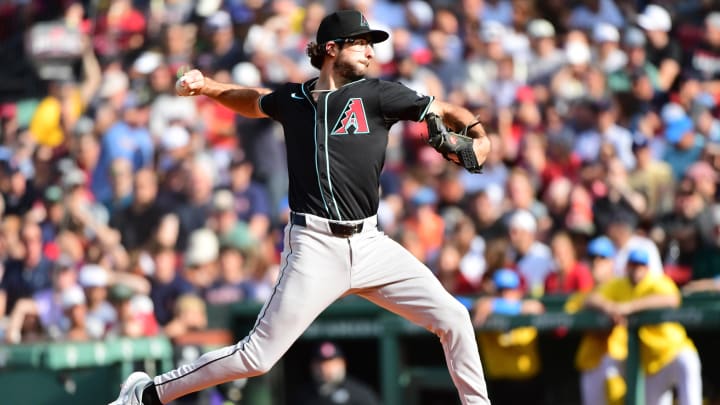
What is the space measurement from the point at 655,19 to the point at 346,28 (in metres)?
7.64

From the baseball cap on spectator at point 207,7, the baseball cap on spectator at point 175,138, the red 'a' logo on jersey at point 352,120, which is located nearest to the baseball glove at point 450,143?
the red 'a' logo on jersey at point 352,120

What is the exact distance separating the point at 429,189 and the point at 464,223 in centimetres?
104

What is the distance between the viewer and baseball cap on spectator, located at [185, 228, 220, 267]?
11.2 metres

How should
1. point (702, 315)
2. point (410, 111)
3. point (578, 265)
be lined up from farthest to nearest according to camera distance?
1. point (578, 265)
2. point (702, 315)
3. point (410, 111)

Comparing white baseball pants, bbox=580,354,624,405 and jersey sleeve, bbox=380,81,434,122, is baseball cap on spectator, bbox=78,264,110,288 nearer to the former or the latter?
white baseball pants, bbox=580,354,624,405

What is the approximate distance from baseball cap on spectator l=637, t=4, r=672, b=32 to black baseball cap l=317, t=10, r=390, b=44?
7377mm

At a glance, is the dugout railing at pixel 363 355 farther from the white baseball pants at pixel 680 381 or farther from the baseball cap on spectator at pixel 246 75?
the baseball cap on spectator at pixel 246 75

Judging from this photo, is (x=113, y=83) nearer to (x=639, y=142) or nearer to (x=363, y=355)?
(x=363, y=355)

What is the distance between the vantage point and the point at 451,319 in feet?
18.7

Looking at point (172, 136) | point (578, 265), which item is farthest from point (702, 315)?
point (172, 136)

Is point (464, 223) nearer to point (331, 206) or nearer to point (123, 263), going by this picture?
point (123, 263)

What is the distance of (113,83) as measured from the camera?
14.2 metres

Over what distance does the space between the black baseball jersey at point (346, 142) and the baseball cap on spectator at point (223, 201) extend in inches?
236

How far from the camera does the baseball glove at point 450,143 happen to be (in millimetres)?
5500
